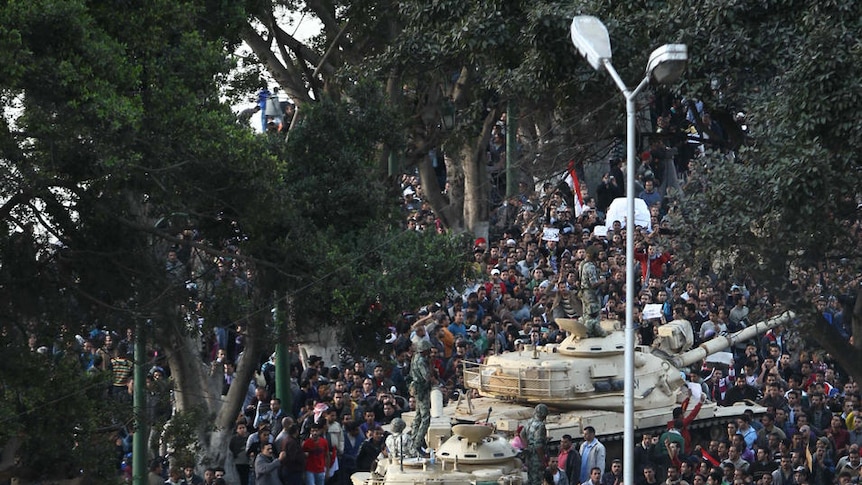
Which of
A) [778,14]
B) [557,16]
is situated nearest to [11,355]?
[557,16]

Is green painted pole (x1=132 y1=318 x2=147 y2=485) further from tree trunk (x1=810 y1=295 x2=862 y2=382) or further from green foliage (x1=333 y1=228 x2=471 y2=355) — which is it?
tree trunk (x1=810 y1=295 x2=862 y2=382)

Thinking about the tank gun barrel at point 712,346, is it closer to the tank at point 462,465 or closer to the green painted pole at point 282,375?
the green painted pole at point 282,375

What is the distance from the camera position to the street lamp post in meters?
14.3

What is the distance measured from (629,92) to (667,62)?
0.71 m

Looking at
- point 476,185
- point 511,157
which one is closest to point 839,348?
point 511,157

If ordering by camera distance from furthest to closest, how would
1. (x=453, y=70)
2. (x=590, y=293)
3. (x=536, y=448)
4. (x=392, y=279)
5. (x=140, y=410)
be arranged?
1. (x=453, y=70)
2. (x=590, y=293)
3. (x=392, y=279)
4. (x=536, y=448)
5. (x=140, y=410)

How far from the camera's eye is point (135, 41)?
58.1ft

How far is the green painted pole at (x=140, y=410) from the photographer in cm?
1919

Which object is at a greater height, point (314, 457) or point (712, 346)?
point (712, 346)

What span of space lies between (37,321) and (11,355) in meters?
0.95

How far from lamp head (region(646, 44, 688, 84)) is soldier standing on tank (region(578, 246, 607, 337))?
8707 mm

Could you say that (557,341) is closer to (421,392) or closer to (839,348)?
(421,392)

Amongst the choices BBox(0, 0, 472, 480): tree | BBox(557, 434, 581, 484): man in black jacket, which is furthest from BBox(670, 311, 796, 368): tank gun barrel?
BBox(0, 0, 472, 480): tree

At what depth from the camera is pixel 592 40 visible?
50.4 feet
